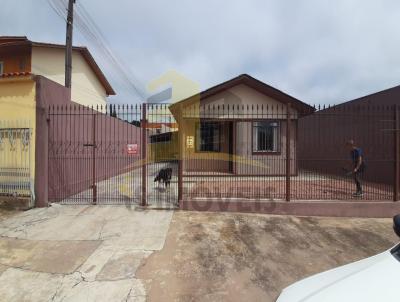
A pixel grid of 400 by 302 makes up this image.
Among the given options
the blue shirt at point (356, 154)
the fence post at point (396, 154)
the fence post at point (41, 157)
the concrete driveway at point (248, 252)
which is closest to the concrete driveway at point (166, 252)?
the concrete driveway at point (248, 252)

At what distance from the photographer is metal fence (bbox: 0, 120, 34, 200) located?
22.0ft

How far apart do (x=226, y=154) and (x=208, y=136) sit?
1.14 metres

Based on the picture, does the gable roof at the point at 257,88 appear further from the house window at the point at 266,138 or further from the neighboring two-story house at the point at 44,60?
the neighboring two-story house at the point at 44,60

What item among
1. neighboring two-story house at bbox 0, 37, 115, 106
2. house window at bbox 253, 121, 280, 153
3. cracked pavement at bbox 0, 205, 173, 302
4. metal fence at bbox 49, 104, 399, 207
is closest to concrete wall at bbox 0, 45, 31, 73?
neighboring two-story house at bbox 0, 37, 115, 106

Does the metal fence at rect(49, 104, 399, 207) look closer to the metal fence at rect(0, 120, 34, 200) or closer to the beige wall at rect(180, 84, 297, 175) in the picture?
the beige wall at rect(180, 84, 297, 175)

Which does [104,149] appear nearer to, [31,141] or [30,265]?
[31,141]

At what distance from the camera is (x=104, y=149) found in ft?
37.1

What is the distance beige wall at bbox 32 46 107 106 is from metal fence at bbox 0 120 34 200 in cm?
971

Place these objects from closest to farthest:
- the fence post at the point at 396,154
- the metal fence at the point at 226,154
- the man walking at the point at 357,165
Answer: the fence post at the point at 396,154
the metal fence at the point at 226,154
the man walking at the point at 357,165

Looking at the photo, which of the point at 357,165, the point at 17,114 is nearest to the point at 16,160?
the point at 17,114

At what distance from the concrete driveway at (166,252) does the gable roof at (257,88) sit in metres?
5.75

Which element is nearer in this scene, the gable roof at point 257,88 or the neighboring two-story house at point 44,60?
the gable roof at point 257,88

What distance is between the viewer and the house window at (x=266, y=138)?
37.2 feet

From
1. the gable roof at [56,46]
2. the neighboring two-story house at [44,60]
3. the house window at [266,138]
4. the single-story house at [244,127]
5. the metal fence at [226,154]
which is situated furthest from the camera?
the neighboring two-story house at [44,60]
